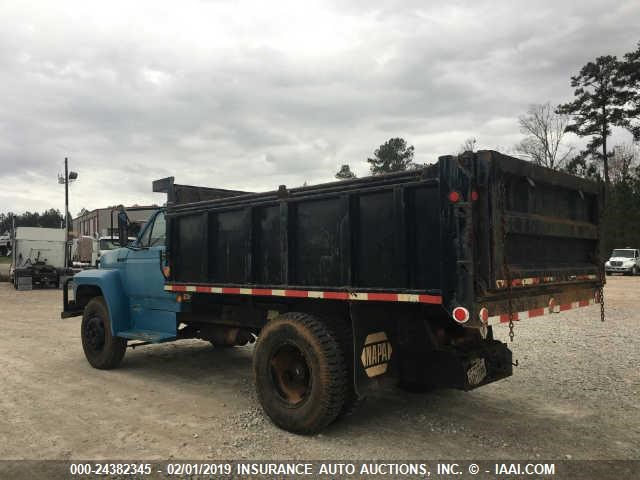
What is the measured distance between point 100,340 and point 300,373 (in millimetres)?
3944

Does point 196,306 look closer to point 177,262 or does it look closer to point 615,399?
point 177,262

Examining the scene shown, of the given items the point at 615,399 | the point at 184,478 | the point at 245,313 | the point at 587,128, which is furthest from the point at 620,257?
the point at 184,478

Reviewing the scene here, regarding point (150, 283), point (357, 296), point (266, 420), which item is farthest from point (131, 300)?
point (357, 296)

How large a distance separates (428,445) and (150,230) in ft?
15.7

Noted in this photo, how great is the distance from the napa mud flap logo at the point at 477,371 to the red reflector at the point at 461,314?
2.96 feet

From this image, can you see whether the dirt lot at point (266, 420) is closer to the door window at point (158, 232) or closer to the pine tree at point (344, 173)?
the door window at point (158, 232)

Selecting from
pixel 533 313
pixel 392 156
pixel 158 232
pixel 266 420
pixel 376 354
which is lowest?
pixel 266 420

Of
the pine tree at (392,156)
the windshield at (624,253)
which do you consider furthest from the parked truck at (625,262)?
the pine tree at (392,156)

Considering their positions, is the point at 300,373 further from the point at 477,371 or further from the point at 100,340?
the point at 100,340

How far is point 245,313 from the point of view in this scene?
20.2 ft

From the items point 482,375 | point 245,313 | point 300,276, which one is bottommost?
point 482,375

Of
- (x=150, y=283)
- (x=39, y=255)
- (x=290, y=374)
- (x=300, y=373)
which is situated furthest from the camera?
(x=39, y=255)

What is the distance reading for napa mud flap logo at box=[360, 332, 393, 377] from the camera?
4570mm

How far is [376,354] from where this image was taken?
15.3 ft
